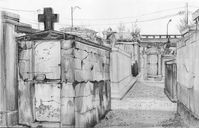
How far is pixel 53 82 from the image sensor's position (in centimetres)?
576

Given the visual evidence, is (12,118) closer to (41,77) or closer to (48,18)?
(41,77)

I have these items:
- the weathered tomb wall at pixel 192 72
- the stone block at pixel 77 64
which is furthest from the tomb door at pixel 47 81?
the weathered tomb wall at pixel 192 72

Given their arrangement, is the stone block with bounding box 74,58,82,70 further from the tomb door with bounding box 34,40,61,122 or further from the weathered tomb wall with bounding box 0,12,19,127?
the weathered tomb wall with bounding box 0,12,19,127

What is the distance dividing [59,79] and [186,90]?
303 cm

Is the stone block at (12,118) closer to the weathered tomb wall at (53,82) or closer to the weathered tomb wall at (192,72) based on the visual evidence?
the weathered tomb wall at (53,82)

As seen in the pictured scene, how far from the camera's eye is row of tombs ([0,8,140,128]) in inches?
225

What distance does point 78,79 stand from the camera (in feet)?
19.6

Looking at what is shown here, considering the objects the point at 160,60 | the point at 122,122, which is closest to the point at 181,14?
the point at 160,60

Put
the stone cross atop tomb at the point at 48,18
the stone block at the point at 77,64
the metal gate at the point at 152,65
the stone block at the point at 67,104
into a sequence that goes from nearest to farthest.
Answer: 1. the stone block at the point at 67,104
2. the stone block at the point at 77,64
3. the stone cross atop tomb at the point at 48,18
4. the metal gate at the point at 152,65

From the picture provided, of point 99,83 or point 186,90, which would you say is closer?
point 186,90

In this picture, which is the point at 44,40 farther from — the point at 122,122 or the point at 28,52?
the point at 122,122

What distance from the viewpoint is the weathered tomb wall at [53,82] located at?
5.71 meters

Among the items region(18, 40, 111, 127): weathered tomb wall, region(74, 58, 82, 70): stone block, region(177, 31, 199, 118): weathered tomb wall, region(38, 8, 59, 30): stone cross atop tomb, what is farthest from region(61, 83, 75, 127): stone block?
region(177, 31, 199, 118): weathered tomb wall

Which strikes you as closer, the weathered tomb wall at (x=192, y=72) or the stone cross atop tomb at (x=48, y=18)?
the weathered tomb wall at (x=192, y=72)
